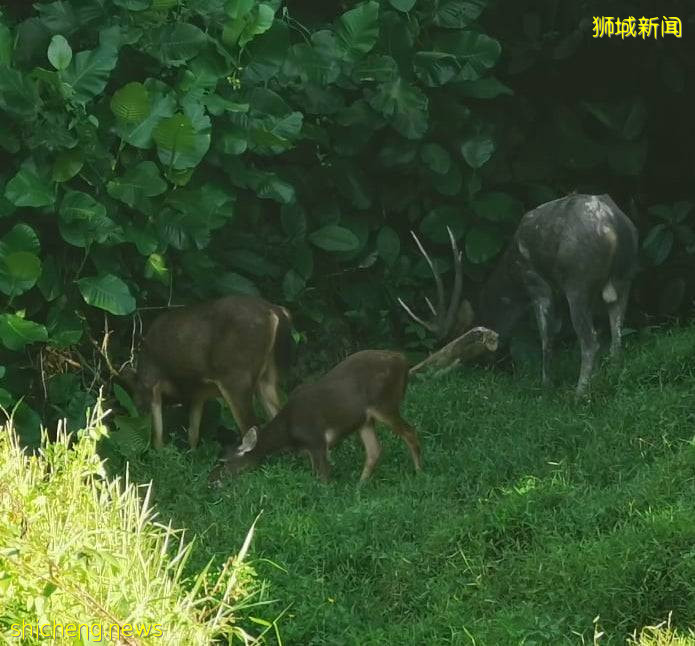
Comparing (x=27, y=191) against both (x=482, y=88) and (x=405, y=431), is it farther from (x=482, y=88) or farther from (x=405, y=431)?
(x=482, y=88)

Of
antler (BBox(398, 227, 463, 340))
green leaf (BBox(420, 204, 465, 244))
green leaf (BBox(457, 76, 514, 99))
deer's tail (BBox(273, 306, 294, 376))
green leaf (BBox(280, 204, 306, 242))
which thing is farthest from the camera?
green leaf (BBox(420, 204, 465, 244))

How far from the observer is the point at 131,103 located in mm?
9625

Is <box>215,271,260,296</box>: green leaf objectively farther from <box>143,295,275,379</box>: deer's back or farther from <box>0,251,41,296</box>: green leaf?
<box>0,251,41,296</box>: green leaf

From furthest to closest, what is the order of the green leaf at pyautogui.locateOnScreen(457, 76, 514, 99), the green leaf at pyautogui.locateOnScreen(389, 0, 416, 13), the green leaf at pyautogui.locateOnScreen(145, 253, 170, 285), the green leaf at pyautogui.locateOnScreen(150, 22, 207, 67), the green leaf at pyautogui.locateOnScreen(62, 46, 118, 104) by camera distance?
the green leaf at pyautogui.locateOnScreen(457, 76, 514, 99), the green leaf at pyautogui.locateOnScreen(389, 0, 416, 13), the green leaf at pyautogui.locateOnScreen(145, 253, 170, 285), the green leaf at pyautogui.locateOnScreen(150, 22, 207, 67), the green leaf at pyautogui.locateOnScreen(62, 46, 118, 104)

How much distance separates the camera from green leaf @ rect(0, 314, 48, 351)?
9.31 meters

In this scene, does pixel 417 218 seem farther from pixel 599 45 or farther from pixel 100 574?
pixel 100 574

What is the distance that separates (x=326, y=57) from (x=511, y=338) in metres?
2.67

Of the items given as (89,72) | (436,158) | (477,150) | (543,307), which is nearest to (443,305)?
(543,307)

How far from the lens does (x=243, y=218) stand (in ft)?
37.5

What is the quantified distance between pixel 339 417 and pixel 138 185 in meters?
1.97

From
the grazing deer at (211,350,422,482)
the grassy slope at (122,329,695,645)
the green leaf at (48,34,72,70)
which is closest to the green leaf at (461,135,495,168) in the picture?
the grassy slope at (122,329,695,645)

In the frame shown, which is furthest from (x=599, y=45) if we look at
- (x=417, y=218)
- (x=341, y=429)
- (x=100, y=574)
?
(x=100, y=574)

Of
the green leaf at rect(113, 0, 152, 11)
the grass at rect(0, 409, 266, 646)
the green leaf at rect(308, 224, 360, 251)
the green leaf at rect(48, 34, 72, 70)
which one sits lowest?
the green leaf at rect(308, 224, 360, 251)

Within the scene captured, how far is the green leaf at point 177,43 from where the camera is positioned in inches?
393
